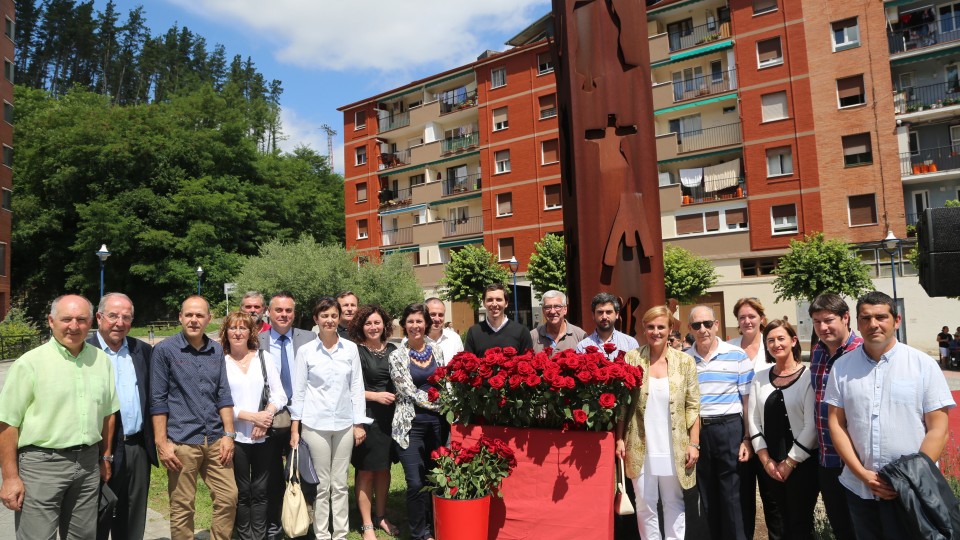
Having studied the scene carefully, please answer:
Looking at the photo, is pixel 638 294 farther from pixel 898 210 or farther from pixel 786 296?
pixel 898 210

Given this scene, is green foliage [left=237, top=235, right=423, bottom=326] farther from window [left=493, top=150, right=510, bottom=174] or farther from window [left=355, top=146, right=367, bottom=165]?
window [left=355, top=146, right=367, bottom=165]

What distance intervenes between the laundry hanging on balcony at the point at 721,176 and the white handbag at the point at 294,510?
27819mm

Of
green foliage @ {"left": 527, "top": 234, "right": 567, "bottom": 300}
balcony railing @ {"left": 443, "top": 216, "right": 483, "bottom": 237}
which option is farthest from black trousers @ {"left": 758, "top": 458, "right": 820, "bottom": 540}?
balcony railing @ {"left": 443, "top": 216, "right": 483, "bottom": 237}

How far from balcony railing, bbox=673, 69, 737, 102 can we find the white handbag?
94.9ft

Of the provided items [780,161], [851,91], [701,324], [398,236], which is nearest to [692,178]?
[780,161]

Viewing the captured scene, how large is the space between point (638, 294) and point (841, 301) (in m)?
2.27

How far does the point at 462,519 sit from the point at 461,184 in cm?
3472

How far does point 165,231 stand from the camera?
129ft

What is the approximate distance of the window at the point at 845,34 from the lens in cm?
2600

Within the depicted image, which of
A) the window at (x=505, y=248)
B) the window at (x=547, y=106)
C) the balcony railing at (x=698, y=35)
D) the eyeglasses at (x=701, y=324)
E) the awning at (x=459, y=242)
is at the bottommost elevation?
the eyeglasses at (x=701, y=324)

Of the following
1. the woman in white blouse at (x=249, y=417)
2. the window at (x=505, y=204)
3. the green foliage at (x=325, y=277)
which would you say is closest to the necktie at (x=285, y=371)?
the woman in white blouse at (x=249, y=417)

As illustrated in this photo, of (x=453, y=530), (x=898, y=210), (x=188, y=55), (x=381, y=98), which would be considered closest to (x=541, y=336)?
(x=453, y=530)

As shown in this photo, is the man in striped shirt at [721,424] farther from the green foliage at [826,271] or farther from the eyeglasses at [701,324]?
the green foliage at [826,271]

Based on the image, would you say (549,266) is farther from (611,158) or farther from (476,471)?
(476,471)
